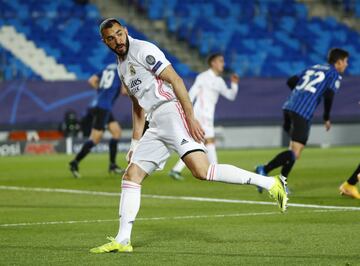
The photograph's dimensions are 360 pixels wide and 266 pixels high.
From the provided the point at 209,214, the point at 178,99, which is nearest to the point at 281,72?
the point at 209,214

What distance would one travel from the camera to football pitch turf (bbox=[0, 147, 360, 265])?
26.2 ft

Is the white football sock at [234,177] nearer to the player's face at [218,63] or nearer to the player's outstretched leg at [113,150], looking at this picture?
the player's face at [218,63]

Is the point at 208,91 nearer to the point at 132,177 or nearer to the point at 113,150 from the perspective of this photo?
the point at 113,150

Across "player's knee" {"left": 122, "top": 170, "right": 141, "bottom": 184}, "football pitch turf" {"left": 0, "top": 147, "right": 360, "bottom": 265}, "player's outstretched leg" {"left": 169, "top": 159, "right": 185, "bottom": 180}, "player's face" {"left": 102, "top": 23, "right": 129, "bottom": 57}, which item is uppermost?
"player's face" {"left": 102, "top": 23, "right": 129, "bottom": 57}

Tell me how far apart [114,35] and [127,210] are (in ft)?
5.00

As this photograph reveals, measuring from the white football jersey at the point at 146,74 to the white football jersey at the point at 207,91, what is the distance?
9309 millimetres

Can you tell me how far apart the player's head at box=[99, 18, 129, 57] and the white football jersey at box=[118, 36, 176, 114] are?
0.12 m

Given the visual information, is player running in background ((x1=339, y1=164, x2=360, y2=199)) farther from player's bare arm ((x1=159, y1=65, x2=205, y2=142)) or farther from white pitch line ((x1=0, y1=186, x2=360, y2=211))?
player's bare arm ((x1=159, y1=65, x2=205, y2=142))

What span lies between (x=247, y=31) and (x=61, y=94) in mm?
8064

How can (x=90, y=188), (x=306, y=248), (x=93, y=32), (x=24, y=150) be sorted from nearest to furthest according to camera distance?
(x=306, y=248) → (x=90, y=188) → (x=24, y=150) → (x=93, y=32)

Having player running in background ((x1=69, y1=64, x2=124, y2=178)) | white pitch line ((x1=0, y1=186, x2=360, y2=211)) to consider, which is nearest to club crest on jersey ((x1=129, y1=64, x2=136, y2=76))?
white pitch line ((x1=0, y1=186, x2=360, y2=211))

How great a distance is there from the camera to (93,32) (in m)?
30.1

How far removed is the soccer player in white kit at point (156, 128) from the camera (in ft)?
27.7

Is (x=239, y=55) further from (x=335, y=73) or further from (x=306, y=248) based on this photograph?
(x=306, y=248)
